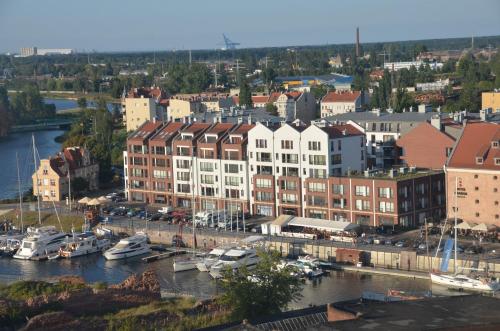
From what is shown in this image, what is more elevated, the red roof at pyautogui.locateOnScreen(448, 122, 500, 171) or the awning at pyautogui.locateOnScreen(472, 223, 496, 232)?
the red roof at pyautogui.locateOnScreen(448, 122, 500, 171)

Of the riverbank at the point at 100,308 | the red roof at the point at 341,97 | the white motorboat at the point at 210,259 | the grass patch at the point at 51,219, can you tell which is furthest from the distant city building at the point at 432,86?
the riverbank at the point at 100,308

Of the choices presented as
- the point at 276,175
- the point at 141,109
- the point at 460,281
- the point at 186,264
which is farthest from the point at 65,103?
the point at 460,281

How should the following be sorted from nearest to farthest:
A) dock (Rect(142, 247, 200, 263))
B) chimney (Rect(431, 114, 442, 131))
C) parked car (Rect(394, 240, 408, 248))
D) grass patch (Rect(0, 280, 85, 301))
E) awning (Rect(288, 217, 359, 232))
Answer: grass patch (Rect(0, 280, 85, 301)), parked car (Rect(394, 240, 408, 248)), awning (Rect(288, 217, 359, 232)), dock (Rect(142, 247, 200, 263)), chimney (Rect(431, 114, 442, 131))

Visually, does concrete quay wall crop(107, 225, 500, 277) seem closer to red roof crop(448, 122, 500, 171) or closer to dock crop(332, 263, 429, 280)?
dock crop(332, 263, 429, 280)

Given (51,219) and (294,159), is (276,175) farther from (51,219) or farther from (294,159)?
(51,219)

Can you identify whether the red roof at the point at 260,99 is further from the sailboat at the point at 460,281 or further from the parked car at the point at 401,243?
the sailboat at the point at 460,281

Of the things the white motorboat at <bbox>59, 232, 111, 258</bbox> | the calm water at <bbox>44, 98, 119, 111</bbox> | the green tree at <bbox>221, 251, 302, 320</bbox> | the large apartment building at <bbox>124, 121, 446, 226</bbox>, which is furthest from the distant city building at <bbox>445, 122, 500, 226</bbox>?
the calm water at <bbox>44, 98, 119, 111</bbox>

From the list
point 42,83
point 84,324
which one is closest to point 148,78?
point 42,83
